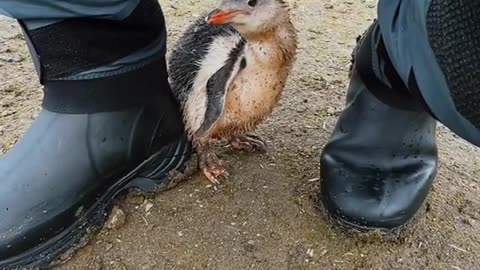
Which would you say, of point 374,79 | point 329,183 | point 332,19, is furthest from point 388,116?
point 332,19

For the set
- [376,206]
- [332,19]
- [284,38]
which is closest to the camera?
[376,206]

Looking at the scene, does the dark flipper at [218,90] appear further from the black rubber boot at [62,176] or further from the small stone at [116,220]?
the small stone at [116,220]

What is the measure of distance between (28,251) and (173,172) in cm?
37

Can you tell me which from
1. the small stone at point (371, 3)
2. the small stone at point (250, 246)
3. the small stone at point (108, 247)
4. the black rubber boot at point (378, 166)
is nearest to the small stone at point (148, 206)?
the small stone at point (108, 247)

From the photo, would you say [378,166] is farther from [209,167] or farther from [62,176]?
[62,176]

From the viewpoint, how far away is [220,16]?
1.50 metres

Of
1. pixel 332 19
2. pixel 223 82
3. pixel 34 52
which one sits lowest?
pixel 332 19

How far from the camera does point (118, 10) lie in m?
1.39

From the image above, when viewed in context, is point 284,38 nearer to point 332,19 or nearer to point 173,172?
point 173,172

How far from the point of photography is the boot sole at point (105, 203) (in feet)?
4.75

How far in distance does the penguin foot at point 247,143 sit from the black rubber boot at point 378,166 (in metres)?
0.21

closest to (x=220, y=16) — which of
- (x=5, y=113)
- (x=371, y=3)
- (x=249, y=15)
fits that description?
(x=249, y=15)

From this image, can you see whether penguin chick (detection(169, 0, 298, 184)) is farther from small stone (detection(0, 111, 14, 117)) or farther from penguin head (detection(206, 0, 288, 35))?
small stone (detection(0, 111, 14, 117))

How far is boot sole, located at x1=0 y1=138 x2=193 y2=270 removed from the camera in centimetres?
145
